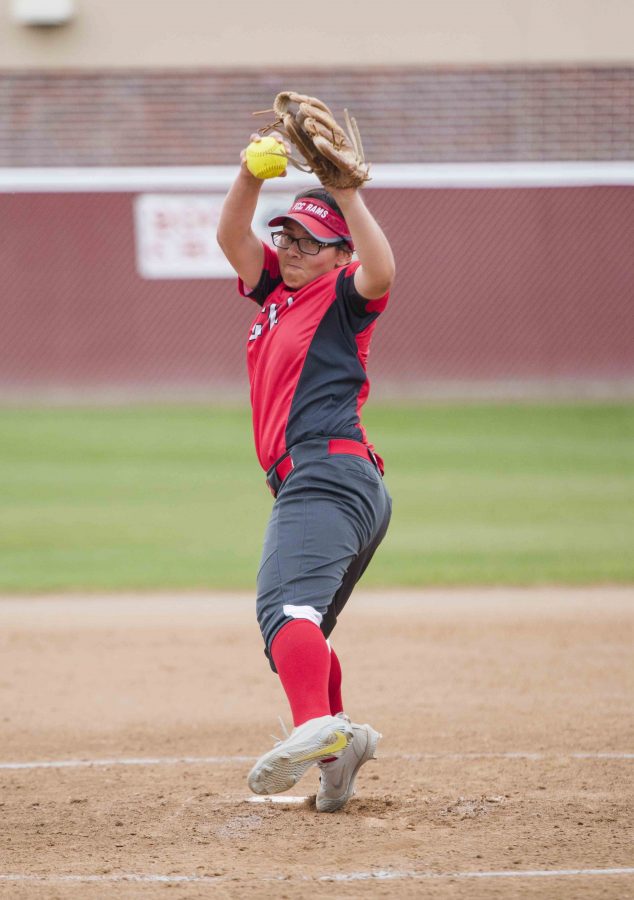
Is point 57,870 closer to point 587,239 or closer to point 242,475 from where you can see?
point 242,475

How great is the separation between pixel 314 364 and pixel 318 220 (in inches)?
18.7

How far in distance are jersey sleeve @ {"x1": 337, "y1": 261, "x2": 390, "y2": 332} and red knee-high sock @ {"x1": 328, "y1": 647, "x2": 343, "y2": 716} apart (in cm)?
112

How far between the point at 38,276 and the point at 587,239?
26.4ft

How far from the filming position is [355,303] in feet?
12.7

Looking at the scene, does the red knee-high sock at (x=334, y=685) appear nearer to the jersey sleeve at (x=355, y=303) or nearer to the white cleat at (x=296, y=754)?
the white cleat at (x=296, y=754)

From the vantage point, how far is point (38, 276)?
17703 millimetres

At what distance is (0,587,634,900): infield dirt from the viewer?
142 inches

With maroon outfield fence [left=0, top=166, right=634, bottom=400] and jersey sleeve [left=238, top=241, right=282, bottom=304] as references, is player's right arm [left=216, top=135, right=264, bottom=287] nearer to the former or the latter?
jersey sleeve [left=238, top=241, right=282, bottom=304]

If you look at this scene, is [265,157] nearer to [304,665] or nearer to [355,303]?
[355,303]

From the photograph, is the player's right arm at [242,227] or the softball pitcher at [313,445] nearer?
the softball pitcher at [313,445]

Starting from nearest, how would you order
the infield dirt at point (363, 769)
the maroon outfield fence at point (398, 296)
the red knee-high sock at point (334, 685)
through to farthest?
the infield dirt at point (363, 769) < the red knee-high sock at point (334, 685) < the maroon outfield fence at point (398, 296)

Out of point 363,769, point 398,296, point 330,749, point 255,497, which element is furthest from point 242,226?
point 398,296

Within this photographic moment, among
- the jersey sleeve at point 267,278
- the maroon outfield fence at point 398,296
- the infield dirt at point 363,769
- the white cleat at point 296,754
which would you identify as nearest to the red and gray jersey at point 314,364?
the jersey sleeve at point 267,278

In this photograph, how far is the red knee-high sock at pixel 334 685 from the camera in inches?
165
